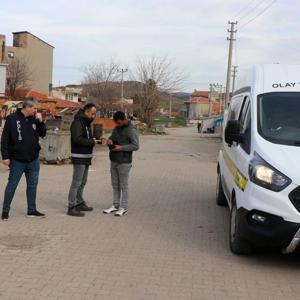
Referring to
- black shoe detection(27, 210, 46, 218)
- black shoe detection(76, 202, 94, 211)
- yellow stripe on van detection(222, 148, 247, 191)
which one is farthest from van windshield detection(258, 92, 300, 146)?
black shoe detection(27, 210, 46, 218)

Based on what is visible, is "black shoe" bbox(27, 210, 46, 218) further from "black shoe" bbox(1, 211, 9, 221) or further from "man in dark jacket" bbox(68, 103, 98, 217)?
"man in dark jacket" bbox(68, 103, 98, 217)

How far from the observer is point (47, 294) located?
4855 mm

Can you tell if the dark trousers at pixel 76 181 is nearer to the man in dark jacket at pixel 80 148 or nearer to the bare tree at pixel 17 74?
the man in dark jacket at pixel 80 148

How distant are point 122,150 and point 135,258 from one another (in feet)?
8.42

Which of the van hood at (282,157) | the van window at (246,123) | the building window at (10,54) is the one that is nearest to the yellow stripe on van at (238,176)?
the van window at (246,123)

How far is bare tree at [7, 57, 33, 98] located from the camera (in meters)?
76.0

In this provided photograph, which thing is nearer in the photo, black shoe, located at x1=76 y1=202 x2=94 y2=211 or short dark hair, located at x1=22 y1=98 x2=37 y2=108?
short dark hair, located at x1=22 y1=98 x2=37 y2=108

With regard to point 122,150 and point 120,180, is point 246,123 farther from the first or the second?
point 120,180

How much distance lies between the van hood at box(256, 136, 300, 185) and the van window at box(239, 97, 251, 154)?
0.26 m

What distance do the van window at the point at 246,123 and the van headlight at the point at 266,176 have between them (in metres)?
0.41

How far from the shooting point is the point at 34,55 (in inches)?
3484

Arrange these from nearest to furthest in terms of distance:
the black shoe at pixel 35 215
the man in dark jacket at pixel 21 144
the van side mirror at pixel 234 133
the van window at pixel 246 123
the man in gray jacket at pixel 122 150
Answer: the van window at pixel 246 123, the van side mirror at pixel 234 133, the man in dark jacket at pixel 21 144, the black shoe at pixel 35 215, the man in gray jacket at pixel 122 150

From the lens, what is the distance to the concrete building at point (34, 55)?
8200cm

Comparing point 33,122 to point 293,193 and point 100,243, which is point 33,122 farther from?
point 293,193
